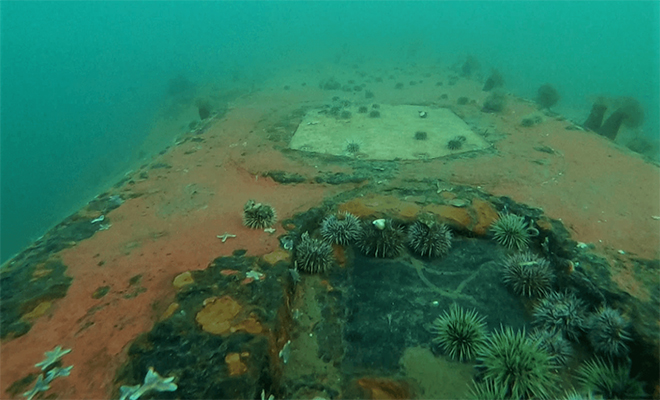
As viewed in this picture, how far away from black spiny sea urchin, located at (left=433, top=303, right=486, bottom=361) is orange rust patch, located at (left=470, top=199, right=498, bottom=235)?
129 inches

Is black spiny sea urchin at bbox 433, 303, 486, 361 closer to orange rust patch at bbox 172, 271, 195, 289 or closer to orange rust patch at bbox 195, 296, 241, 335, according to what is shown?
orange rust patch at bbox 195, 296, 241, 335

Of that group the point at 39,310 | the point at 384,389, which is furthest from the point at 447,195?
the point at 39,310

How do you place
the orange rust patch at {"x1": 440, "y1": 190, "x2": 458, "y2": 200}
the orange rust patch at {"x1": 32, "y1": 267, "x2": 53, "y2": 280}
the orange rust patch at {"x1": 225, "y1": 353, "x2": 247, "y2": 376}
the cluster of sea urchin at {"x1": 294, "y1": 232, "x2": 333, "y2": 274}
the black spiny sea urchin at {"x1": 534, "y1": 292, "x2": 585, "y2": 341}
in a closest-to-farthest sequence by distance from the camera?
the orange rust patch at {"x1": 225, "y1": 353, "x2": 247, "y2": 376} < the black spiny sea urchin at {"x1": 534, "y1": 292, "x2": 585, "y2": 341} < the orange rust patch at {"x1": 32, "y1": 267, "x2": 53, "y2": 280} < the cluster of sea urchin at {"x1": 294, "y1": 232, "x2": 333, "y2": 274} < the orange rust patch at {"x1": 440, "y1": 190, "x2": 458, "y2": 200}

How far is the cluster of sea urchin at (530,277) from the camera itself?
7.10 meters

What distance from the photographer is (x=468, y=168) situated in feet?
40.2

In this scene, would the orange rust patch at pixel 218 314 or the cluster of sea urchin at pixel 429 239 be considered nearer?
the orange rust patch at pixel 218 314

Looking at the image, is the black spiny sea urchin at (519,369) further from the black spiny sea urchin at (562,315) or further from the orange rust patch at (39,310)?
the orange rust patch at (39,310)

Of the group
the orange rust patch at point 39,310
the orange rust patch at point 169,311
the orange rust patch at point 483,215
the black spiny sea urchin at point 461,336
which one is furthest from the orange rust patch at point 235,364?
the orange rust patch at point 483,215

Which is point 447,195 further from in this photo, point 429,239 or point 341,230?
point 341,230

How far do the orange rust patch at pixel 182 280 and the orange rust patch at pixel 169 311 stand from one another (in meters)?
0.50

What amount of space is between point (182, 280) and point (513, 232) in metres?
7.96

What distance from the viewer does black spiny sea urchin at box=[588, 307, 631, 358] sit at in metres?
5.66

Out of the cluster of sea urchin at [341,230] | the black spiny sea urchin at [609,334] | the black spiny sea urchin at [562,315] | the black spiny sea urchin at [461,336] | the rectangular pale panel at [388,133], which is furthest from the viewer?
the rectangular pale panel at [388,133]

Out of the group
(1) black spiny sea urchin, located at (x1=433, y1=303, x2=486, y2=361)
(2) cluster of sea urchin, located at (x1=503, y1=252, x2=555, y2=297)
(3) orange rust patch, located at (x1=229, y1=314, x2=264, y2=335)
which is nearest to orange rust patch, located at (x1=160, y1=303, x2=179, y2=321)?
(3) orange rust patch, located at (x1=229, y1=314, x2=264, y2=335)
